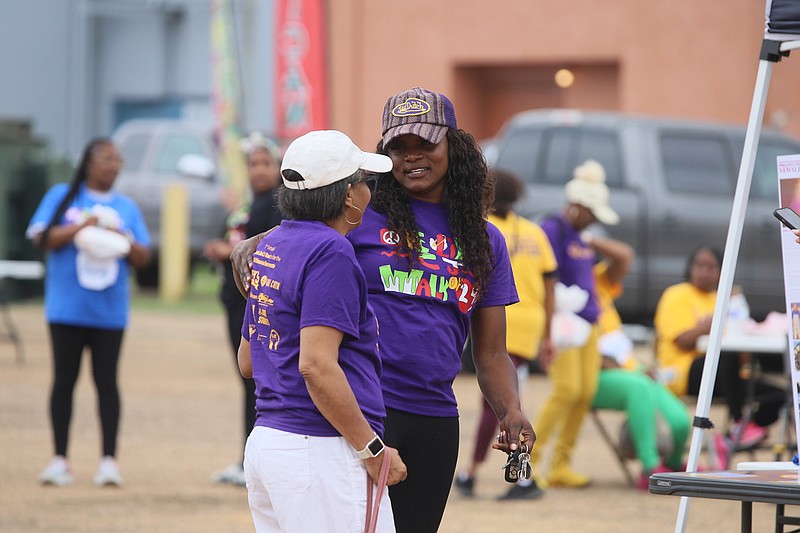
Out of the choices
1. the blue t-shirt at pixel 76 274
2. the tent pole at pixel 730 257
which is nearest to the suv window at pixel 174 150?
the blue t-shirt at pixel 76 274

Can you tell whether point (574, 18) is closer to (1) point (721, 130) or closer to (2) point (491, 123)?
(2) point (491, 123)

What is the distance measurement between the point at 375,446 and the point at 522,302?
4644mm

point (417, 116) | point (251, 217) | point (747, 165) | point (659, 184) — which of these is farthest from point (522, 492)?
point (659, 184)

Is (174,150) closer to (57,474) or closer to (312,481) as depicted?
(57,474)

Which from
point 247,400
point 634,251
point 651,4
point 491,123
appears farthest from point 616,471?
point 491,123

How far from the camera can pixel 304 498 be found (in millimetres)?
3568

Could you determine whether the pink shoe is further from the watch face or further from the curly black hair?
the watch face

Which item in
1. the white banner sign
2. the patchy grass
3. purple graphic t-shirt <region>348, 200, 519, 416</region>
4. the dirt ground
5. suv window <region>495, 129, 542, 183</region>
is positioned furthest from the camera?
the patchy grass

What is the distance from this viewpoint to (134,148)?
20531 mm

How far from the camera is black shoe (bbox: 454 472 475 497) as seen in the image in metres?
8.17

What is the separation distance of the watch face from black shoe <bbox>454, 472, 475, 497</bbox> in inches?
182

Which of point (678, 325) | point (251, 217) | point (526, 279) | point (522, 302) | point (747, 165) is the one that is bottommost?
point (678, 325)

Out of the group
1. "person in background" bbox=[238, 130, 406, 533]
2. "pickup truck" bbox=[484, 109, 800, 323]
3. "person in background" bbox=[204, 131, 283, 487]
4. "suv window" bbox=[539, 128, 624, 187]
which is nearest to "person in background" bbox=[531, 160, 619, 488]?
"person in background" bbox=[204, 131, 283, 487]

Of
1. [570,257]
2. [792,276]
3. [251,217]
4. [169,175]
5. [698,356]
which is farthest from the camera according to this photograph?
[169,175]
